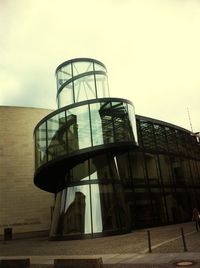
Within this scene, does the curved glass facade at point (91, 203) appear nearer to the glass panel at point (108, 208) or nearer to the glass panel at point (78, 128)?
the glass panel at point (108, 208)

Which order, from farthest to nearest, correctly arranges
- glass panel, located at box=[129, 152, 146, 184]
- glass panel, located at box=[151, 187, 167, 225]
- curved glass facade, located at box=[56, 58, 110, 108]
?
glass panel, located at box=[129, 152, 146, 184] → curved glass facade, located at box=[56, 58, 110, 108] → glass panel, located at box=[151, 187, 167, 225]

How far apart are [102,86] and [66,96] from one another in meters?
3.72

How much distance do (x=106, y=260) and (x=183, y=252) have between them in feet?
9.40

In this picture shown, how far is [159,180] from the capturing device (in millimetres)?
29781

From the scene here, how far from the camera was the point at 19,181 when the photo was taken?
33500 mm

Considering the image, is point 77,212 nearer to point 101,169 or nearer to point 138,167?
point 101,169

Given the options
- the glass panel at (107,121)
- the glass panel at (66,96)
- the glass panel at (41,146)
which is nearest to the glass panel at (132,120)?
the glass panel at (107,121)

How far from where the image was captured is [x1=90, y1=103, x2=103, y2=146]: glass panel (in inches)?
829

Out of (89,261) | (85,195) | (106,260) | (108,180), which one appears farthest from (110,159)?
(89,261)

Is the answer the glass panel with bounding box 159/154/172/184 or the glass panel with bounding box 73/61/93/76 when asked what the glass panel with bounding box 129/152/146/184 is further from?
the glass panel with bounding box 73/61/93/76

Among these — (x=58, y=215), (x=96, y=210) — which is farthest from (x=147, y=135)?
(x=58, y=215)

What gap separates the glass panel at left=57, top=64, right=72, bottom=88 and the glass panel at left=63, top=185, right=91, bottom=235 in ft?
40.7

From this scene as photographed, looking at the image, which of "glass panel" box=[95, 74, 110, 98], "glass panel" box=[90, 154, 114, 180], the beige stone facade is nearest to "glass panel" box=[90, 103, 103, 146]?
"glass panel" box=[90, 154, 114, 180]

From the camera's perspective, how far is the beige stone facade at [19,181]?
32188 mm
